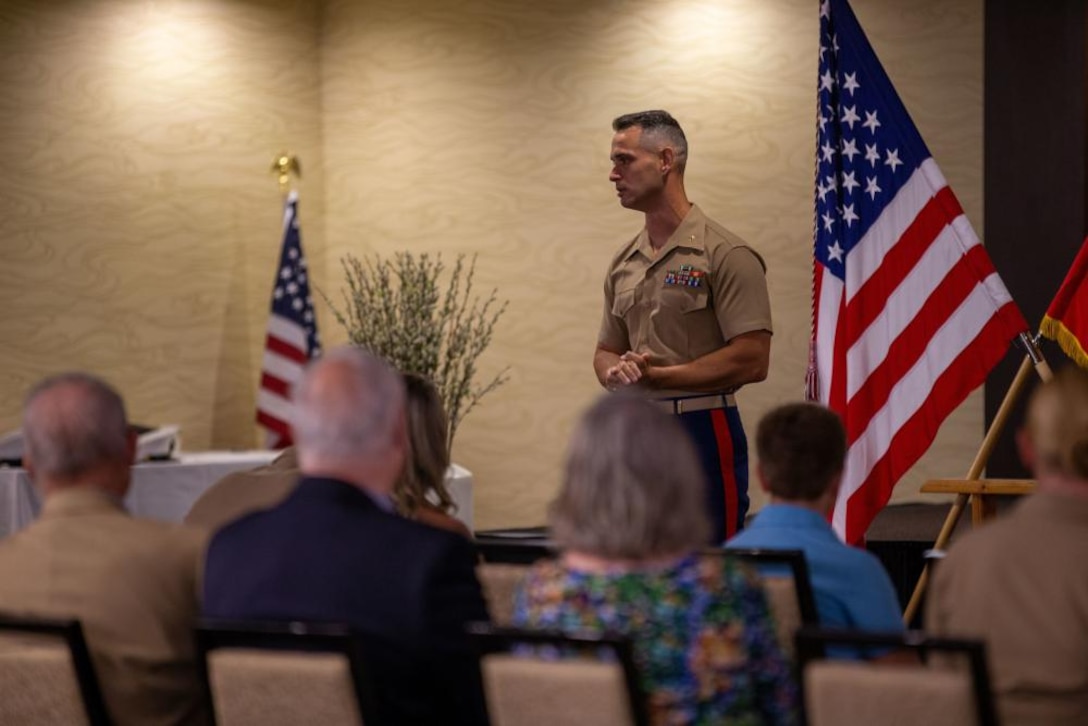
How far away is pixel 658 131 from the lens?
4473mm

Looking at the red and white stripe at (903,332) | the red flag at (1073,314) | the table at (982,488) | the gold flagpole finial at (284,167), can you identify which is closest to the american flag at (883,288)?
the red and white stripe at (903,332)

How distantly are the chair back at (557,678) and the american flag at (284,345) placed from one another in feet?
17.0

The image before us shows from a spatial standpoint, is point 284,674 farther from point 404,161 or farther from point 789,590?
point 404,161

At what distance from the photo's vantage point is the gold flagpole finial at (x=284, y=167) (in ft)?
24.8

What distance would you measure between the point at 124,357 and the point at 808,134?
3.31 metres

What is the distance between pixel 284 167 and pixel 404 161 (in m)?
0.61

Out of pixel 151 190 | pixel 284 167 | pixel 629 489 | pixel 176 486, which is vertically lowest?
pixel 176 486

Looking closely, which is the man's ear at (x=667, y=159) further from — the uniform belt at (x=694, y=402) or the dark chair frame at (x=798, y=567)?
the dark chair frame at (x=798, y=567)

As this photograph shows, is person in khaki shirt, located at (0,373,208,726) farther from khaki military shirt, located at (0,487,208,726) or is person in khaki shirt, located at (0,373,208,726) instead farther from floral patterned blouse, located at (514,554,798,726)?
floral patterned blouse, located at (514,554,798,726)

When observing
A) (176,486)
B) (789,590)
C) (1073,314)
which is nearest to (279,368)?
(176,486)

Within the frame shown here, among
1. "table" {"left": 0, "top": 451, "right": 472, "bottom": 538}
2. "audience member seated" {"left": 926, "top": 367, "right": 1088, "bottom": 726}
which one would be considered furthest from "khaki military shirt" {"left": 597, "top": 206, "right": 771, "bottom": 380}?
"audience member seated" {"left": 926, "top": 367, "right": 1088, "bottom": 726}

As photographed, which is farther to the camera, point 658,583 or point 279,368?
point 279,368

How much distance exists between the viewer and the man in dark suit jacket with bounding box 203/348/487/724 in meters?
2.22

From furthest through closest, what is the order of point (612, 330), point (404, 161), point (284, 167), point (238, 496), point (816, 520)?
point (404, 161) < point (284, 167) < point (612, 330) < point (238, 496) < point (816, 520)
